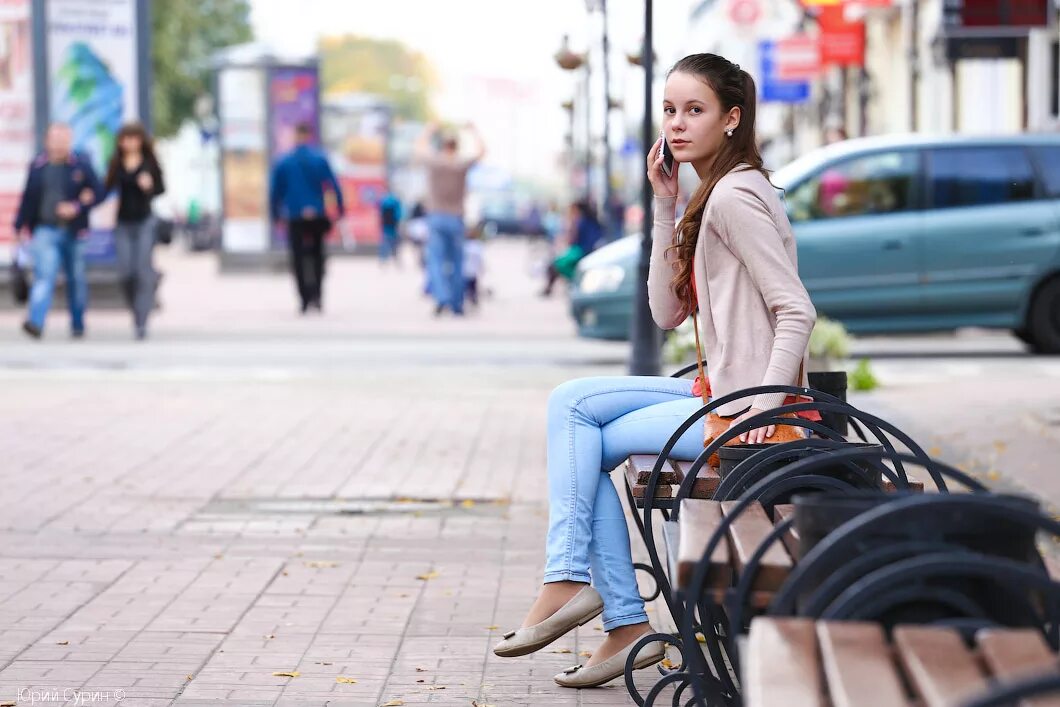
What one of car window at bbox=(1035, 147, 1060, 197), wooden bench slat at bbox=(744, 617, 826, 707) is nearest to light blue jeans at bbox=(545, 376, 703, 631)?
wooden bench slat at bbox=(744, 617, 826, 707)

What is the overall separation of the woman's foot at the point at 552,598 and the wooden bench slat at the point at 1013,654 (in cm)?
189

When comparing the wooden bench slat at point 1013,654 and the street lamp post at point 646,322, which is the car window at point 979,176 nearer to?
the street lamp post at point 646,322

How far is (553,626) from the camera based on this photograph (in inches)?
172

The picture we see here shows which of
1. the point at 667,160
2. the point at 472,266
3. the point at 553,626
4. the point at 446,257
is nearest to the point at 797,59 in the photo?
the point at 472,266

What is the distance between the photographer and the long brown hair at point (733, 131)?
441cm

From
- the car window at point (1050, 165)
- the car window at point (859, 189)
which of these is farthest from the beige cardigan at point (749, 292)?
the car window at point (1050, 165)

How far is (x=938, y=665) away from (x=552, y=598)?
2.03 m

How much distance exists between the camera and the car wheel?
565 inches

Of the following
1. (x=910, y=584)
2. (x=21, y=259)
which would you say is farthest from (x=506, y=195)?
(x=910, y=584)

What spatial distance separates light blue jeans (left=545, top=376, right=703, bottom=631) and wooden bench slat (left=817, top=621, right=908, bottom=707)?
5.77 feet

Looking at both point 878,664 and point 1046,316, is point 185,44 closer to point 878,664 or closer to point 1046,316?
point 1046,316

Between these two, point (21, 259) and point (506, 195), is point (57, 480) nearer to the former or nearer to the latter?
point (21, 259)

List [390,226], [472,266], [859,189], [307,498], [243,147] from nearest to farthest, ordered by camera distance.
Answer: [307,498]
[859,189]
[472,266]
[243,147]
[390,226]

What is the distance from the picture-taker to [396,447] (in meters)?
9.10
